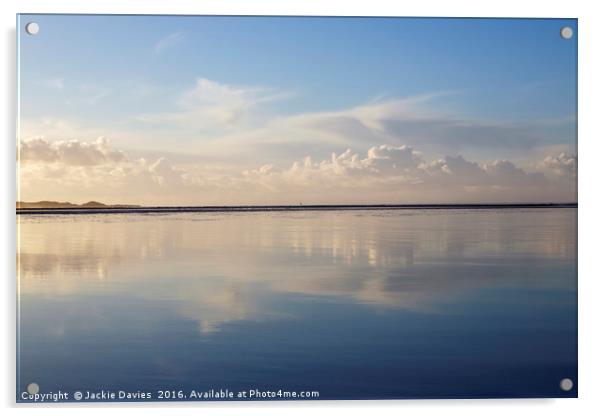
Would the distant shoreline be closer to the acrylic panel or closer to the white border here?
the acrylic panel

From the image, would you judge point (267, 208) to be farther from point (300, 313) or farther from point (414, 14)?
point (414, 14)

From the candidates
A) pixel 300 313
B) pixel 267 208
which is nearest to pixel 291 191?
pixel 267 208

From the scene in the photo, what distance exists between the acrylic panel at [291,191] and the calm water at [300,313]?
0.05ft

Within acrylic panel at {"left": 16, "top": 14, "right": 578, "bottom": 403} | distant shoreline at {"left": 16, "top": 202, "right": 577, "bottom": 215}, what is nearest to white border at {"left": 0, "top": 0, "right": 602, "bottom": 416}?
acrylic panel at {"left": 16, "top": 14, "right": 578, "bottom": 403}

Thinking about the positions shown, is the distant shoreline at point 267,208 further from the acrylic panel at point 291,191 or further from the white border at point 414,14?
the white border at point 414,14

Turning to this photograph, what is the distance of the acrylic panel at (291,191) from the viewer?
17.3 feet

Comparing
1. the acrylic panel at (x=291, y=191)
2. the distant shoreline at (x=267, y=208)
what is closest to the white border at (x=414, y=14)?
the acrylic panel at (x=291, y=191)

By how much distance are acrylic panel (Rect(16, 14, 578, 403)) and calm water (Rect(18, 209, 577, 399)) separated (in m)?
0.02

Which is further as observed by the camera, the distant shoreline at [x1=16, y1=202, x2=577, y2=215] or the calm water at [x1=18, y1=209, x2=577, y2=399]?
the distant shoreline at [x1=16, y1=202, x2=577, y2=215]

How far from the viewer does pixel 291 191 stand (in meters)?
5.64

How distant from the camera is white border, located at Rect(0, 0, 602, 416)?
5.23m

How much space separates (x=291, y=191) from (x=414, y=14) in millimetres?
1555

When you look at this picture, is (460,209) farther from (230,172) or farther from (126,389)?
(126,389)

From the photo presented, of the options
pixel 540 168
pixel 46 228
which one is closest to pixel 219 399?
pixel 46 228
